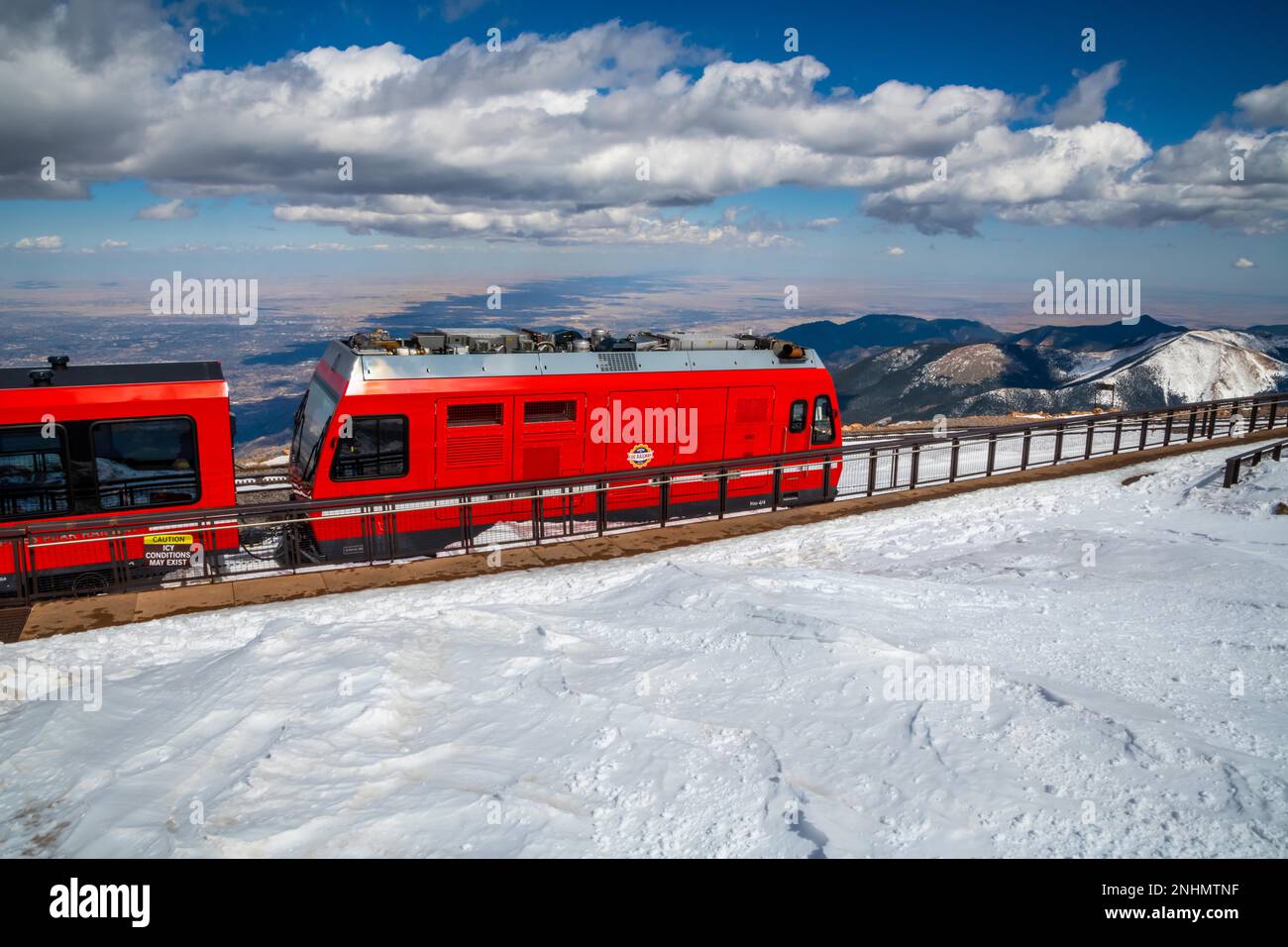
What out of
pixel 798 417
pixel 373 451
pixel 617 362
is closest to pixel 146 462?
pixel 373 451

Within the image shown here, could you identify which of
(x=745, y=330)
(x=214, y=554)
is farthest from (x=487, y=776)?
(x=745, y=330)

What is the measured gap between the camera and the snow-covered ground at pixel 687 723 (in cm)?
506

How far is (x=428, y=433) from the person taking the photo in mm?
12992

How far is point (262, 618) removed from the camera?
31.4 feet

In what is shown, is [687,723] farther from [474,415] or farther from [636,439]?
[636,439]

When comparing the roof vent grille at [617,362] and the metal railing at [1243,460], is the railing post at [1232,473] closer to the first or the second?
the metal railing at [1243,460]

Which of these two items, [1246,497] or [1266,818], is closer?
[1266,818]

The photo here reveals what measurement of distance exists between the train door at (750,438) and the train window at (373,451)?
19.6 feet

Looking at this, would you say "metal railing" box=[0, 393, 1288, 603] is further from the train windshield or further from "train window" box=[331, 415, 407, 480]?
the train windshield

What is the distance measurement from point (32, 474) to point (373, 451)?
4.21m

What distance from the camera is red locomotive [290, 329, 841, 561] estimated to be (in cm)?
1254
